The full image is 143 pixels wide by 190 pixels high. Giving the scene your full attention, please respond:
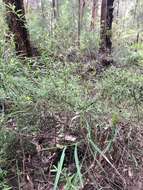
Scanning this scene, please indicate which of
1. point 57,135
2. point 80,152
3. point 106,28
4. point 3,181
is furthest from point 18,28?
point 106,28

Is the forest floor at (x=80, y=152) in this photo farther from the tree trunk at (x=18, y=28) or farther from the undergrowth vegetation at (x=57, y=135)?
the tree trunk at (x=18, y=28)

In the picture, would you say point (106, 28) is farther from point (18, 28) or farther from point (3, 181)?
point (3, 181)

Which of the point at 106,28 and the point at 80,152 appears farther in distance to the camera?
the point at 106,28

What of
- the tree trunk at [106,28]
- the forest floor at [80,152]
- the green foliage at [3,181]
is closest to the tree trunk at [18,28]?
the forest floor at [80,152]

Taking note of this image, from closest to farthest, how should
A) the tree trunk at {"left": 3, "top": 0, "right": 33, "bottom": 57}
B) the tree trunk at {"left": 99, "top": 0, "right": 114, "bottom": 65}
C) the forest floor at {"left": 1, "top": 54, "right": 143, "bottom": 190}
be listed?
the forest floor at {"left": 1, "top": 54, "right": 143, "bottom": 190}, the tree trunk at {"left": 3, "top": 0, "right": 33, "bottom": 57}, the tree trunk at {"left": 99, "top": 0, "right": 114, "bottom": 65}

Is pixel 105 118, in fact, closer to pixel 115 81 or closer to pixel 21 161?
pixel 21 161

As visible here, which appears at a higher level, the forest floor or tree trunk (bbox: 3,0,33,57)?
tree trunk (bbox: 3,0,33,57)

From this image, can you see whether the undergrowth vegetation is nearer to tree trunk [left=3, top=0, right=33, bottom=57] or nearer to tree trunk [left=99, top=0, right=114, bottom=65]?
tree trunk [left=3, top=0, right=33, bottom=57]

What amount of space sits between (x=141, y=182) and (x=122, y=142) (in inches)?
10.8

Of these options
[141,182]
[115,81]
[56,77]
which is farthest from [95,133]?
[115,81]

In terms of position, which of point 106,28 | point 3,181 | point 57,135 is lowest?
point 3,181

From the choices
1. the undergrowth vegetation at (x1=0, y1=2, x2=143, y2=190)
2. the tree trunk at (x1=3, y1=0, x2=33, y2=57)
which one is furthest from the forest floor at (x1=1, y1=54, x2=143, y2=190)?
the tree trunk at (x1=3, y1=0, x2=33, y2=57)

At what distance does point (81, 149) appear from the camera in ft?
6.20

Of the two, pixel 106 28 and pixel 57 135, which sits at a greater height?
pixel 106 28
